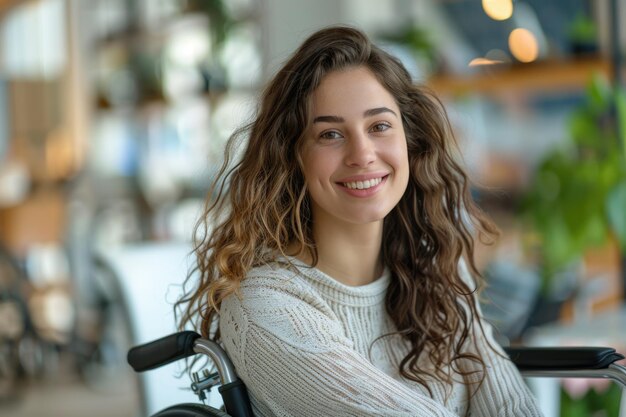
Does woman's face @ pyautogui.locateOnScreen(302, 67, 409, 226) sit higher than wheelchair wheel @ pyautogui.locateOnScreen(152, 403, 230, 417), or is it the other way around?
woman's face @ pyautogui.locateOnScreen(302, 67, 409, 226)

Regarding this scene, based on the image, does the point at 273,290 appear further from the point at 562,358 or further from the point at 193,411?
the point at 562,358

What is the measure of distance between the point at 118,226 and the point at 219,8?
1.58m

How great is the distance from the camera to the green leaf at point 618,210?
2.80 meters

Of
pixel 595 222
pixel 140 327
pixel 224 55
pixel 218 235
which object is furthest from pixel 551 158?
pixel 224 55

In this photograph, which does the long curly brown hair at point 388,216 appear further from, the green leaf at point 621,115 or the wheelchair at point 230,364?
the green leaf at point 621,115

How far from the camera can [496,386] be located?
1557mm

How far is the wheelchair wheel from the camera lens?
1326 mm

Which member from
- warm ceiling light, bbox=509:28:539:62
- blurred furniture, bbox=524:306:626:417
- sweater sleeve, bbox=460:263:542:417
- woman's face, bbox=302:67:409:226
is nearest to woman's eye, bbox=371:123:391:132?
woman's face, bbox=302:67:409:226

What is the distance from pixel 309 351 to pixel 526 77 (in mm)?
2700

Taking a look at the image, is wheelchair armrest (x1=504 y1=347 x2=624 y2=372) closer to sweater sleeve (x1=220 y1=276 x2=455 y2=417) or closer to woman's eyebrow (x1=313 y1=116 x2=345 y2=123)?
sweater sleeve (x1=220 y1=276 x2=455 y2=417)

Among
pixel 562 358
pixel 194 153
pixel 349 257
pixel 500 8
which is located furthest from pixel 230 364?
pixel 194 153

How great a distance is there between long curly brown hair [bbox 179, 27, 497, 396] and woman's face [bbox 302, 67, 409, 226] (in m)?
0.02

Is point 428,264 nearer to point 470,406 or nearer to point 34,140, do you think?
point 470,406

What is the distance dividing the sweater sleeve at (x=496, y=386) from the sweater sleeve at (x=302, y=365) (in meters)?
0.20
